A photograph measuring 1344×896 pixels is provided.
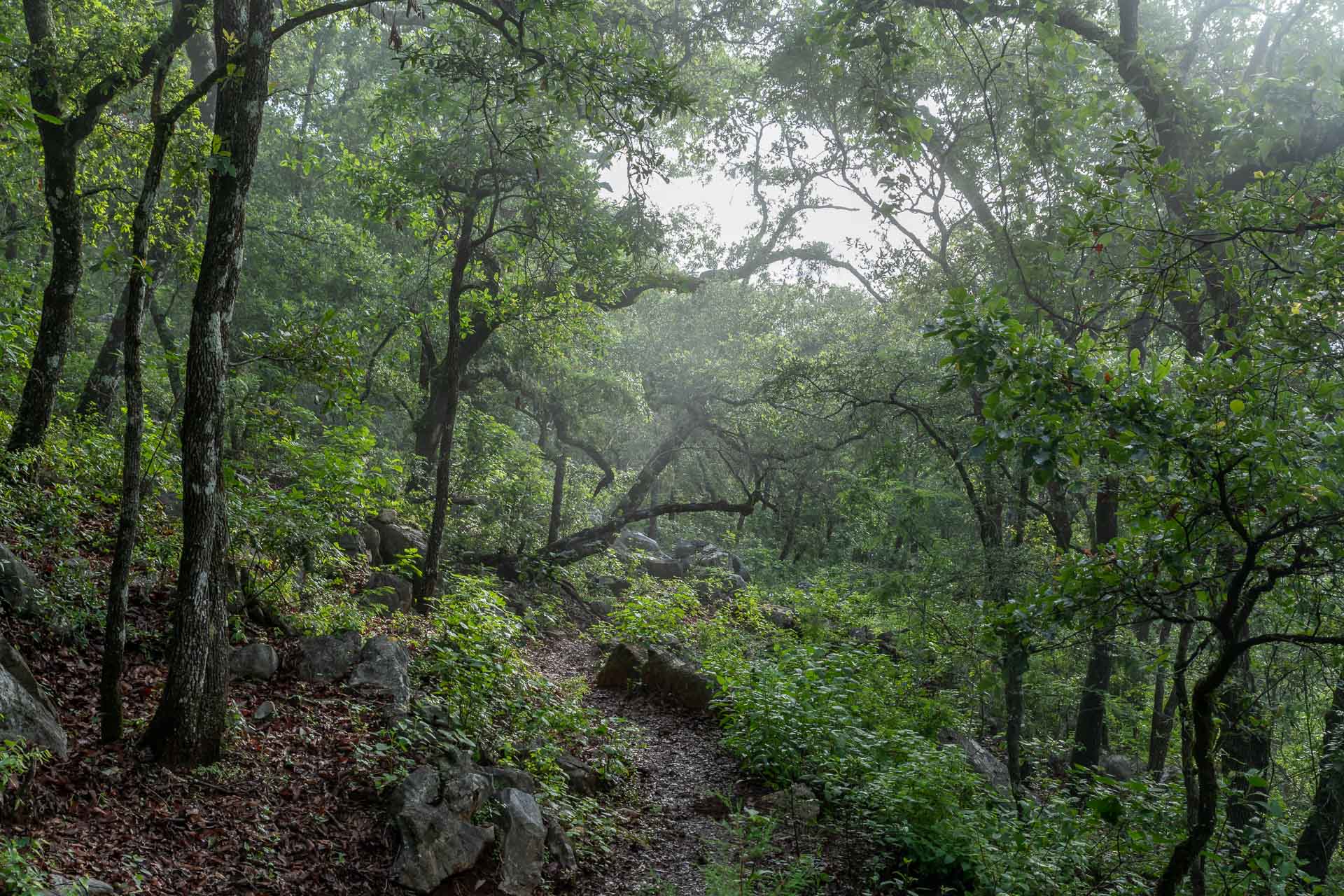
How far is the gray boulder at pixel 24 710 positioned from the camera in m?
4.38

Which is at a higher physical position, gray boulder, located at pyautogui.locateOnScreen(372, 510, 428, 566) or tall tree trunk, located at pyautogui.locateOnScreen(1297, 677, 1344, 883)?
gray boulder, located at pyautogui.locateOnScreen(372, 510, 428, 566)

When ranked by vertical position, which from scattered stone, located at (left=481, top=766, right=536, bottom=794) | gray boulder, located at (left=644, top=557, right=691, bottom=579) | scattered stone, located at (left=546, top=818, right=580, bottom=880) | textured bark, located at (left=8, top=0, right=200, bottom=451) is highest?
textured bark, located at (left=8, top=0, right=200, bottom=451)

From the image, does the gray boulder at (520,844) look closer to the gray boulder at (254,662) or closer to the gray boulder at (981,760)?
the gray boulder at (254,662)

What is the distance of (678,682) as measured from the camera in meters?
10.7

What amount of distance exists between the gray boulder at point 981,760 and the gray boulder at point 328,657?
6.52 meters

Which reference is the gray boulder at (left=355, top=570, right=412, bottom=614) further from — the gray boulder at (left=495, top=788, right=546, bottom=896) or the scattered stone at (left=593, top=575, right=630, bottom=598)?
the scattered stone at (left=593, top=575, right=630, bottom=598)

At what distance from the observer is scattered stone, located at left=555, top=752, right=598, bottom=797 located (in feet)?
22.8

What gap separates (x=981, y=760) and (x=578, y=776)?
5.43 meters

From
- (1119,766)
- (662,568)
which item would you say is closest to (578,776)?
(1119,766)

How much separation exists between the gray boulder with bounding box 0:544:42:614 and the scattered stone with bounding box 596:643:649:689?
22.3 ft

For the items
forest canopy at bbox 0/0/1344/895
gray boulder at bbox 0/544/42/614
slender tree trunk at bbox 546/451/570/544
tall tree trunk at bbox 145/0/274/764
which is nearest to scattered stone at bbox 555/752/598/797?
forest canopy at bbox 0/0/1344/895

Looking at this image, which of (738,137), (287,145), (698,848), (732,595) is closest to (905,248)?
(738,137)

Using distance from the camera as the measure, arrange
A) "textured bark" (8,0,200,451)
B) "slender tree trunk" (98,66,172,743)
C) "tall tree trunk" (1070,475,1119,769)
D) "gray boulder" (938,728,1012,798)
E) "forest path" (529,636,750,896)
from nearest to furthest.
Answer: "slender tree trunk" (98,66,172,743)
"forest path" (529,636,750,896)
"textured bark" (8,0,200,451)
"gray boulder" (938,728,1012,798)
"tall tree trunk" (1070,475,1119,769)

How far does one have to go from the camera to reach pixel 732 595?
1959 cm
